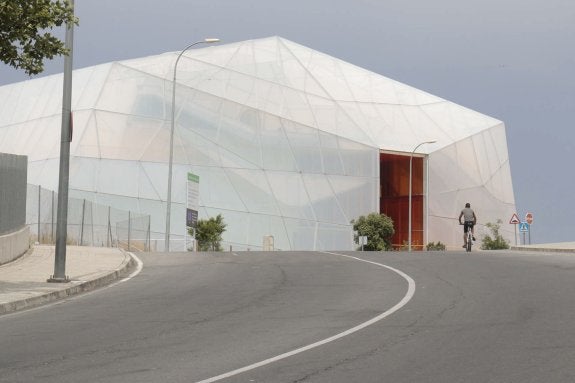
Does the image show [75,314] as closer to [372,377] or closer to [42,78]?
[372,377]

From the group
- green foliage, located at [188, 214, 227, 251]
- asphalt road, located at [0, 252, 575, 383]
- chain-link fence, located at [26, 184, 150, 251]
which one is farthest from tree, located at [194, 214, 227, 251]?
asphalt road, located at [0, 252, 575, 383]

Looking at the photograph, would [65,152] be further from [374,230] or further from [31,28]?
[374,230]

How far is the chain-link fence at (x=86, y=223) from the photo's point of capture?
36.5m

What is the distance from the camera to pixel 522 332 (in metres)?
11.2

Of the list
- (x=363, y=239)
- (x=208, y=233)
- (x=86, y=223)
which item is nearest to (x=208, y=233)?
(x=208, y=233)

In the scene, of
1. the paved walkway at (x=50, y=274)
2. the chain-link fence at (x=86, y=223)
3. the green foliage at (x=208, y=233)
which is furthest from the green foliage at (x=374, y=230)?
the paved walkway at (x=50, y=274)

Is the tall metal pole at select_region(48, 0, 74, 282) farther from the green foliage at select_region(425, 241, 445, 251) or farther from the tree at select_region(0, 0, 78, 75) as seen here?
the green foliage at select_region(425, 241, 445, 251)

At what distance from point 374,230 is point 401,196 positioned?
14.5 meters

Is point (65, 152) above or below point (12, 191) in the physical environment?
above

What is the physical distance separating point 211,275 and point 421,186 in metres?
Result: 51.9

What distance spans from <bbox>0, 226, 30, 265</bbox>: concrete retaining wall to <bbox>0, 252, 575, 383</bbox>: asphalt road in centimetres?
425

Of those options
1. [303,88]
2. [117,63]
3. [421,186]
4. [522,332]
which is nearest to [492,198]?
[421,186]

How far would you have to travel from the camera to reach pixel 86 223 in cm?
4119

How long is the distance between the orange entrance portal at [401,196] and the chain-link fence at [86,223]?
1142 inches
